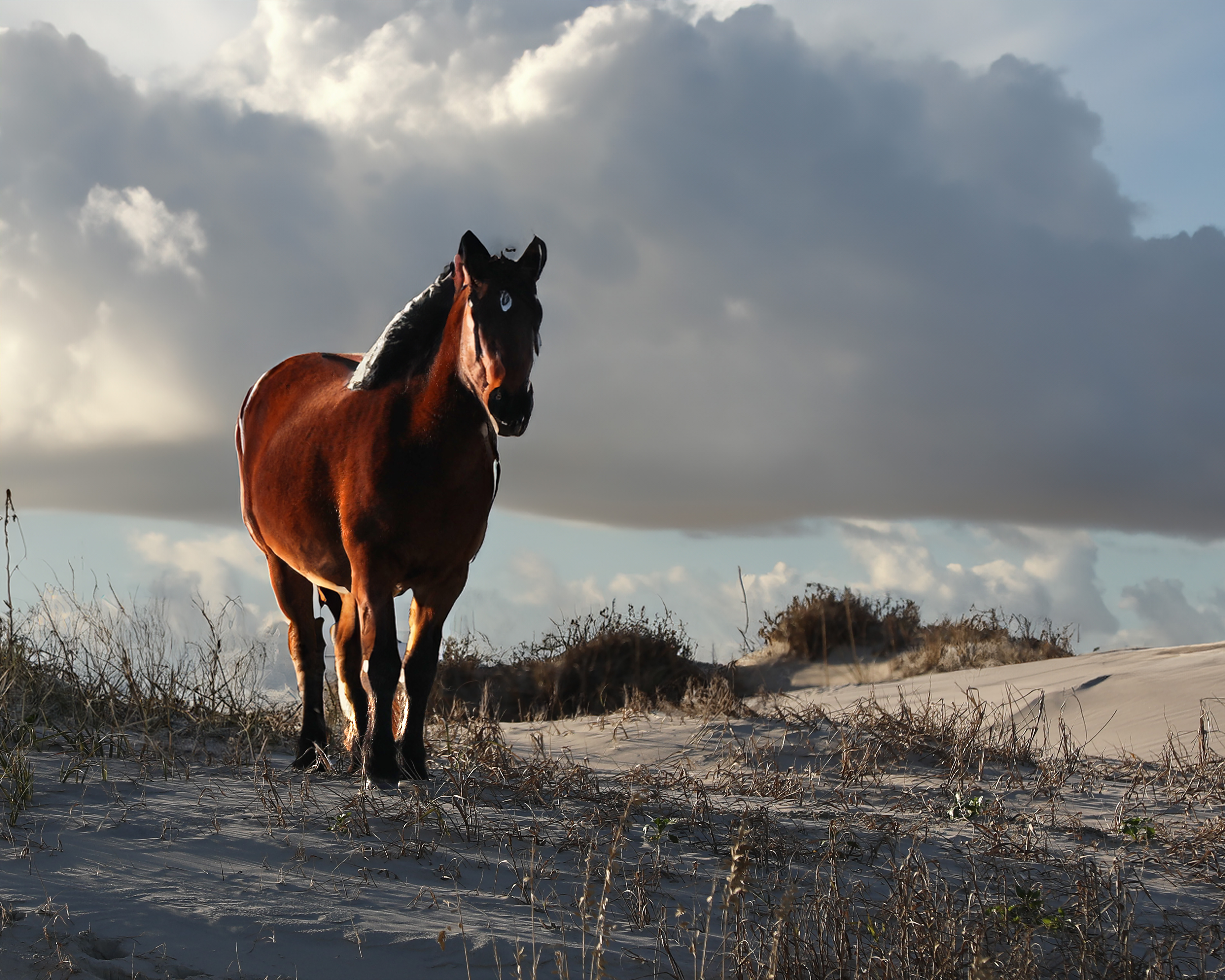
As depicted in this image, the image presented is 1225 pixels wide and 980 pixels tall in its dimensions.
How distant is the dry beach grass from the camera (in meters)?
2.83

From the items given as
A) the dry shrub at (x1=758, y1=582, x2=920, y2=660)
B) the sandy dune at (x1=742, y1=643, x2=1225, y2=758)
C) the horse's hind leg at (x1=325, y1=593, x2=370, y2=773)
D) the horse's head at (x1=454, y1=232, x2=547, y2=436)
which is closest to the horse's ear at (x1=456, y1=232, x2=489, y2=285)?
the horse's head at (x1=454, y1=232, x2=547, y2=436)

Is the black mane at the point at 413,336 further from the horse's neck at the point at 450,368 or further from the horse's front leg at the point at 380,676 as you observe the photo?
the horse's front leg at the point at 380,676

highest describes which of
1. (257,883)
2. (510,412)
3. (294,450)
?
(294,450)

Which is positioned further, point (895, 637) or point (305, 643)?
point (895, 637)

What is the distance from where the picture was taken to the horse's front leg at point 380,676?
4691mm

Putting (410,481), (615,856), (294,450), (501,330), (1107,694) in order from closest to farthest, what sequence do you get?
(615,856), (501,330), (410,481), (294,450), (1107,694)

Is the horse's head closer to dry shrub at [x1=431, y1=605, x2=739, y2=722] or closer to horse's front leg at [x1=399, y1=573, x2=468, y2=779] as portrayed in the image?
horse's front leg at [x1=399, y1=573, x2=468, y2=779]

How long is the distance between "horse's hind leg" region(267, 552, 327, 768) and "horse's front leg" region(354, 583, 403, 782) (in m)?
1.25

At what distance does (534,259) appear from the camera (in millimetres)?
4762

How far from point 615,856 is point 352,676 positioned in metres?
2.75

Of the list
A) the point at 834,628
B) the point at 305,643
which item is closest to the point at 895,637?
the point at 834,628

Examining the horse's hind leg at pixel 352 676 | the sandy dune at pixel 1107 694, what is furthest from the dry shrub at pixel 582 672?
the horse's hind leg at pixel 352 676

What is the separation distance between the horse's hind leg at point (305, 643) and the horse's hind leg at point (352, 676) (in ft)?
1.62

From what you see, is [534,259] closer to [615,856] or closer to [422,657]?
[422,657]
